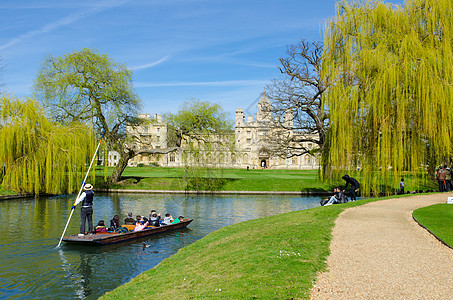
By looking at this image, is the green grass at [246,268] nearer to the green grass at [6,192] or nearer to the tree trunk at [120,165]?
the green grass at [6,192]

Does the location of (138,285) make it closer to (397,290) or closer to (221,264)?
(221,264)

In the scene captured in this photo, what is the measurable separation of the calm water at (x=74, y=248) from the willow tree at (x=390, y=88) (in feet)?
24.7

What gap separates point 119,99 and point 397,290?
35.4m

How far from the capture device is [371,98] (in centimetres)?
2139

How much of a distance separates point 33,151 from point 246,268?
2385 centimetres

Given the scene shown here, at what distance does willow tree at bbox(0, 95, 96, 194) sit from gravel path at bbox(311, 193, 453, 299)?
71.7 feet

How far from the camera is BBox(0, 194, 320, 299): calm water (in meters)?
11.1

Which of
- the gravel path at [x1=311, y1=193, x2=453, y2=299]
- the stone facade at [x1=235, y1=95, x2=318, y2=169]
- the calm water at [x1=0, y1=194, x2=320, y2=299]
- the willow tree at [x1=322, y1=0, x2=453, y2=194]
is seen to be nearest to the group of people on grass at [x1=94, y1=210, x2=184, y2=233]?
the calm water at [x1=0, y1=194, x2=320, y2=299]

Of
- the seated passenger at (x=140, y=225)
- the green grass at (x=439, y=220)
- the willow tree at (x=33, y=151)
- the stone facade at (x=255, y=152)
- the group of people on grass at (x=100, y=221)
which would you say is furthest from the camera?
the stone facade at (x=255, y=152)

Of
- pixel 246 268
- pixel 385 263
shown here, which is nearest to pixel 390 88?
pixel 385 263

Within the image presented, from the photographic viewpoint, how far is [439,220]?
516 inches

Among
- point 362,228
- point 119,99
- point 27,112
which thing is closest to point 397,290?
point 362,228

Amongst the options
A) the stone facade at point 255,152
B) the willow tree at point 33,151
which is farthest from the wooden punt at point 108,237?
the stone facade at point 255,152

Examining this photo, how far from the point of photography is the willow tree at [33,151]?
2767 cm
